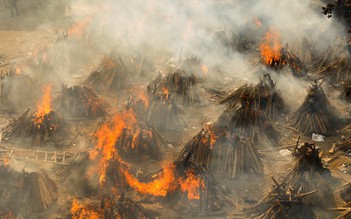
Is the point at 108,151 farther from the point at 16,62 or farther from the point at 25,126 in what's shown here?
the point at 16,62

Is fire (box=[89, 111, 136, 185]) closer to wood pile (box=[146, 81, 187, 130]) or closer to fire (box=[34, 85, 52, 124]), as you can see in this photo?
wood pile (box=[146, 81, 187, 130])

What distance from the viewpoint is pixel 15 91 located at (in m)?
11.2

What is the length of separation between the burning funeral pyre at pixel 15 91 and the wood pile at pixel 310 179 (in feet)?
25.8

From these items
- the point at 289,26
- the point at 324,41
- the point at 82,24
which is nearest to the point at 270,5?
the point at 289,26

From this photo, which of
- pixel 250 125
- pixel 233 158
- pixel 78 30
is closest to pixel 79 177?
pixel 233 158

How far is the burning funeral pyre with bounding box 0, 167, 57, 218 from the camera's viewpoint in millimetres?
7375

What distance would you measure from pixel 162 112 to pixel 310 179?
176 inches

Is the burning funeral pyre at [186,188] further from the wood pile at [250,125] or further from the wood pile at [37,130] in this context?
the wood pile at [37,130]

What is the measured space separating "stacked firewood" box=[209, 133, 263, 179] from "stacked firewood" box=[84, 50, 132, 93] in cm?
488

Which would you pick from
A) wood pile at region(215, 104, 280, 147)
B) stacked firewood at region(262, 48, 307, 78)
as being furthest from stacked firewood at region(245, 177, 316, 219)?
stacked firewood at region(262, 48, 307, 78)

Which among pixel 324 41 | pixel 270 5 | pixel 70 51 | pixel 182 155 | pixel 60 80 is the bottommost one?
pixel 182 155

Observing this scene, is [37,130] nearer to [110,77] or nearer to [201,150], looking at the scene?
[110,77]

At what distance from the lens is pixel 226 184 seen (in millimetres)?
8805

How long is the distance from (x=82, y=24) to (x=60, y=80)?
4.28 meters
